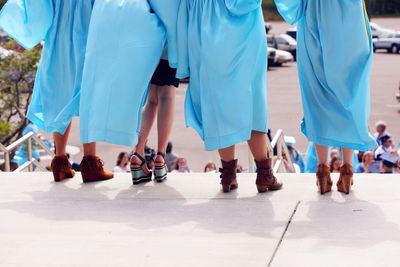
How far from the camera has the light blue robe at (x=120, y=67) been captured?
454 centimetres

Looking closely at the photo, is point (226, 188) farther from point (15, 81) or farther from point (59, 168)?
point (15, 81)

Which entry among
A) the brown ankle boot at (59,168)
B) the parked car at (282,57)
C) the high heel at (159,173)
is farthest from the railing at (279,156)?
the parked car at (282,57)

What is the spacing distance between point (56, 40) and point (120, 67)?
27.5 inches

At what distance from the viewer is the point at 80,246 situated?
3775 millimetres

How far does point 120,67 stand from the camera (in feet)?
14.9

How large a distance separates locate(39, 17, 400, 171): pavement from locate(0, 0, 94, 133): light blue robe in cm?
874

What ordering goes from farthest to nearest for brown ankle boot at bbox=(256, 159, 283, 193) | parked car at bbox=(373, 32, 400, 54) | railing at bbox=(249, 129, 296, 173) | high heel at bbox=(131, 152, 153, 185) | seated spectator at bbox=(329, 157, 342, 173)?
parked car at bbox=(373, 32, 400, 54)
seated spectator at bbox=(329, 157, 342, 173)
railing at bbox=(249, 129, 296, 173)
high heel at bbox=(131, 152, 153, 185)
brown ankle boot at bbox=(256, 159, 283, 193)

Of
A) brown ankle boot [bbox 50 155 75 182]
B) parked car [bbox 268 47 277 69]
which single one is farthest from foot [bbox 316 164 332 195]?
parked car [bbox 268 47 277 69]

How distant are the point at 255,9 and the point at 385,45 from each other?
1107 inches

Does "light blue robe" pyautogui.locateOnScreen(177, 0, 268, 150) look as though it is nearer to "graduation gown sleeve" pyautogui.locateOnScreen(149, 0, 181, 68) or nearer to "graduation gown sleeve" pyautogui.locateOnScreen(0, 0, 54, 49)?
"graduation gown sleeve" pyautogui.locateOnScreen(149, 0, 181, 68)

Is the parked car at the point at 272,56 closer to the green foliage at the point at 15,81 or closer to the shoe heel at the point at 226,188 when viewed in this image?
the green foliage at the point at 15,81

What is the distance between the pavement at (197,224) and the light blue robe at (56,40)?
0.55 meters

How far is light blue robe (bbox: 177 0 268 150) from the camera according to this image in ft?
14.5

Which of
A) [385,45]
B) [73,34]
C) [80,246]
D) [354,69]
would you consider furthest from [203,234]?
[385,45]
